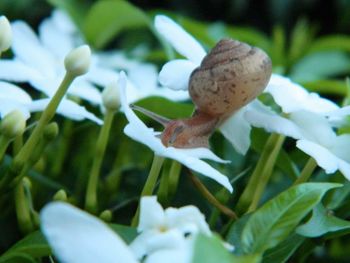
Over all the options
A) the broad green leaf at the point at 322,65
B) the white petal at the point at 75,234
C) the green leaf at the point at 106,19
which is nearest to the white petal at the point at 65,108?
the white petal at the point at 75,234

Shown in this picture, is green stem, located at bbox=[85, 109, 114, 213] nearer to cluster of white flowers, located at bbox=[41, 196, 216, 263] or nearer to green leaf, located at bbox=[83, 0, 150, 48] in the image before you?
cluster of white flowers, located at bbox=[41, 196, 216, 263]

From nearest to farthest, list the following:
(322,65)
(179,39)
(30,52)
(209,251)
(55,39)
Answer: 1. (209,251)
2. (179,39)
3. (30,52)
4. (55,39)
5. (322,65)

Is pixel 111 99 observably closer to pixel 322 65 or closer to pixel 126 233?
pixel 126 233

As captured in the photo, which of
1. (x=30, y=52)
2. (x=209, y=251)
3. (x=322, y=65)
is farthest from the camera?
(x=322, y=65)

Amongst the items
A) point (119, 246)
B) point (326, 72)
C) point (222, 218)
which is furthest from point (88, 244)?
point (326, 72)

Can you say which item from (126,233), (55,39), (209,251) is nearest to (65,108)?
(126,233)

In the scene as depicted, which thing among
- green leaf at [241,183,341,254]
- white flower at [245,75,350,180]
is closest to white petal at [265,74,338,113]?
white flower at [245,75,350,180]
